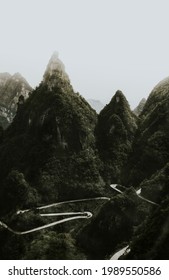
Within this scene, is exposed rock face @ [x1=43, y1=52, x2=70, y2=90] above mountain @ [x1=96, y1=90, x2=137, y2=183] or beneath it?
above

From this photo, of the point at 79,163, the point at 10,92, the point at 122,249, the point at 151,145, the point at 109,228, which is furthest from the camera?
the point at 10,92

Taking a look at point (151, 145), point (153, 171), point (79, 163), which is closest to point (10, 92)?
point (79, 163)

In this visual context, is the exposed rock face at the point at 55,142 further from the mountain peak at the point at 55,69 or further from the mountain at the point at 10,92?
the mountain at the point at 10,92

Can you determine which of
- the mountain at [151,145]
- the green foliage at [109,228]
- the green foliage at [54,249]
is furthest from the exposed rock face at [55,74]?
the green foliage at [54,249]

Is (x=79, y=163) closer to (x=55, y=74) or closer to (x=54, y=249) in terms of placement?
(x=55, y=74)

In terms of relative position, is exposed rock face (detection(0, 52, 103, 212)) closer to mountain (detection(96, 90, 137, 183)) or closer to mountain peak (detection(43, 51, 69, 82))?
mountain peak (detection(43, 51, 69, 82))

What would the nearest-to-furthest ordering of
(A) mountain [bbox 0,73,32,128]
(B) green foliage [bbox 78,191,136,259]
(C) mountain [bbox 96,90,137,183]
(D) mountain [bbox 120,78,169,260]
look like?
(D) mountain [bbox 120,78,169,260], (B) green foliage [bbox 78,191,136,259], (C) mountain [bbox 96,90,137,183], (A) mountain [bbox 0,73,32,128]

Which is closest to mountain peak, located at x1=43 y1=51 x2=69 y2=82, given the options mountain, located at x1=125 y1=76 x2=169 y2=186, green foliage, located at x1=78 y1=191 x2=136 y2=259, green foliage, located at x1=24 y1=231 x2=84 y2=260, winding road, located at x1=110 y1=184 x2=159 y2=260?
mountain, located at x1=125 y1=76 x2=169 y2=186
